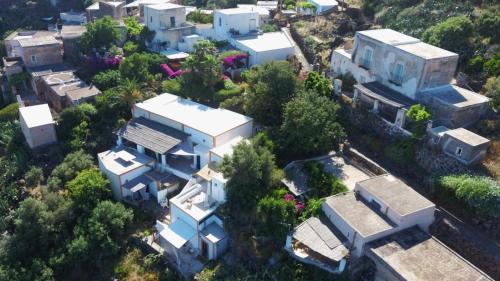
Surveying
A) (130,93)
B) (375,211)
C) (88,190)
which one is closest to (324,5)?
(130,93)

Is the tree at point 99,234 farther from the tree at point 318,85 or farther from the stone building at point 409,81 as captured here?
the stone building at point 409,81

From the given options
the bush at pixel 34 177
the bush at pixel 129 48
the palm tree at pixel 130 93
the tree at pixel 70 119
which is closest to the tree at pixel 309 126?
the palm tree at pixel 130 93

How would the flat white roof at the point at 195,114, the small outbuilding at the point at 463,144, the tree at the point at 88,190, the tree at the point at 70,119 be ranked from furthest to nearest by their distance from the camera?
1. the tree at the point at 70,119
2. the flat white roof at the point at 195,114
3. the tree at the point at 88,190
4. the small outbuilding at the point at 463,144

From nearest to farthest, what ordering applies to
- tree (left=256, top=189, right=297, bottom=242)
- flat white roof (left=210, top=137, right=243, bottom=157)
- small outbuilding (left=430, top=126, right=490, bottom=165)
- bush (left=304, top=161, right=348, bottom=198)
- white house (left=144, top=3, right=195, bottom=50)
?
tree (left=256, top=189, right=297, bottom=242) → small outbuilding (left=430, top=126, right=490, bottom=165) → bush (left=304, top=161, right=348, bottom=198) → flat white roof (left=210, top=137, right=243, bottom=157) → white house (left=144, top=3, right=195, bottom=50)

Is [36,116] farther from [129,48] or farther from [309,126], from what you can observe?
[309,126]

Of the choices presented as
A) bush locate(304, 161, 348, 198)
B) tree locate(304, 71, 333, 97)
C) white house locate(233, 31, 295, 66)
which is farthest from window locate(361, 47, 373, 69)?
bush locate(304, 161, 348, 198)

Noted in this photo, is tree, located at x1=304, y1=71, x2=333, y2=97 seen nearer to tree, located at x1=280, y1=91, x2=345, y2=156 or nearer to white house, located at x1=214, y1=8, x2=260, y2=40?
tree, located at x1=280, y1=91, x2=345, y2=156
